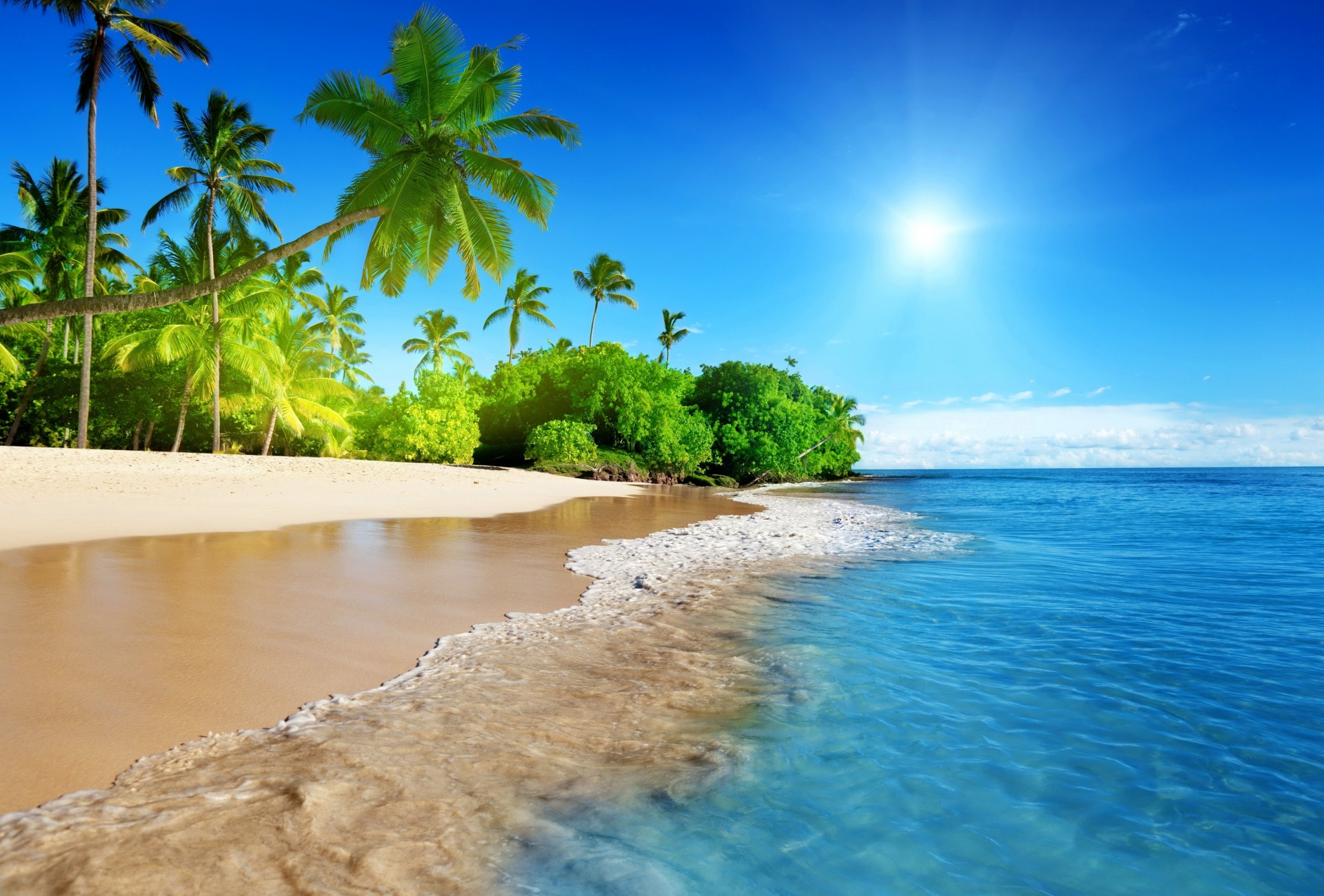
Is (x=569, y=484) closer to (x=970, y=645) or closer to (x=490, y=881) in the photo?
(x=970, y=645)

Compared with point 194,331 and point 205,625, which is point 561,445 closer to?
point 194,331

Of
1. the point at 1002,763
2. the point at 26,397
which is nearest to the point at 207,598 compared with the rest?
the point at 1002,763

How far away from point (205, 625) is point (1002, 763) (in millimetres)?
5602

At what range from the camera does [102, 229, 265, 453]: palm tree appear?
929 inches

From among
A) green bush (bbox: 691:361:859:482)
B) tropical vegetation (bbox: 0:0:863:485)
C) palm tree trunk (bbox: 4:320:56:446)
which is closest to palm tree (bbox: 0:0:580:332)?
tropical vegetation (bbox: 0:0:863:485)

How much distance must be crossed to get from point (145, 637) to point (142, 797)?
2.52m

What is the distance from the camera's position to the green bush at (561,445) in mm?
32188

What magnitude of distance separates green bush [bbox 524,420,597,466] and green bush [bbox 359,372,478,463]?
309 centimetres

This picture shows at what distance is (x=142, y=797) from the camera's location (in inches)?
105

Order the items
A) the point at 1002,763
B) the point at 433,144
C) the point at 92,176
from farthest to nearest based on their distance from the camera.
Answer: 1. the point at 92,176
2. the point at 433,144
3. the point at 1002,763

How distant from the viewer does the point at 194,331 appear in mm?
23859

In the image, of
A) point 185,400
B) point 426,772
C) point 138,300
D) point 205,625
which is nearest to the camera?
point 426,772

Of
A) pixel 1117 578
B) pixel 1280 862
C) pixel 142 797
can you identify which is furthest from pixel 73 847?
pixel 1117 578

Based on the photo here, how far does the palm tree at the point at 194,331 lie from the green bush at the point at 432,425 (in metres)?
7.47
